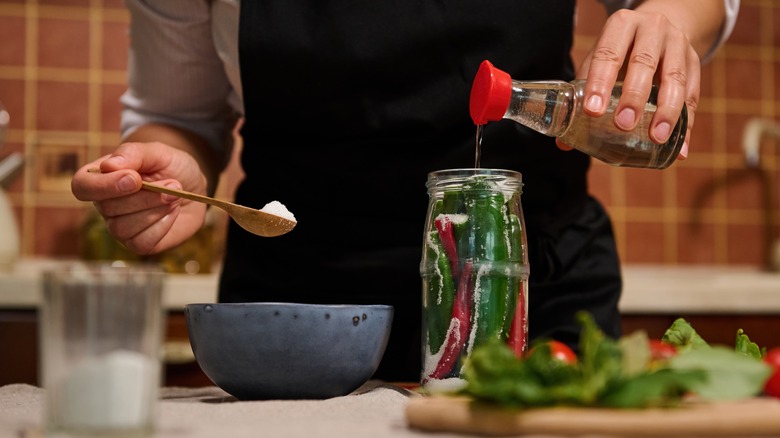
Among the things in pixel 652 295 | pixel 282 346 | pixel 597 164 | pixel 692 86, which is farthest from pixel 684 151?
pixel 597 164

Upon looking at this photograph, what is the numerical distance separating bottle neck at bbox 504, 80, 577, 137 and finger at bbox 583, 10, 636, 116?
33mm

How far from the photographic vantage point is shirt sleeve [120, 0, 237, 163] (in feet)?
3.88

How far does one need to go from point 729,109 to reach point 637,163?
1.62 m

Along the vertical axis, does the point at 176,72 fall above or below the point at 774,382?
above

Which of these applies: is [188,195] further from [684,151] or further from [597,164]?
[597,164]

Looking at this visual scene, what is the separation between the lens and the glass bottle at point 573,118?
0.84 m

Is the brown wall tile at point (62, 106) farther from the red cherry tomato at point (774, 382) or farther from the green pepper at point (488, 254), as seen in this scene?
the red cherry tomato at point (774, 382)

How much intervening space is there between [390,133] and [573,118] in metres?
0.25

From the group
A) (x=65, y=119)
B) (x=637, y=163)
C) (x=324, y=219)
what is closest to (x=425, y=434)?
(x=637, y=163)

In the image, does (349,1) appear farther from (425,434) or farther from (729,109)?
(729,109)

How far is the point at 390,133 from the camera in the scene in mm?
1093

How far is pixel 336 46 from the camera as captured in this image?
42.7 inches

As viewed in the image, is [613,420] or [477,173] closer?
[613,420]

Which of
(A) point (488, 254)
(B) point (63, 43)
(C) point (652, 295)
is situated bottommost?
(C) point (652, 295)
